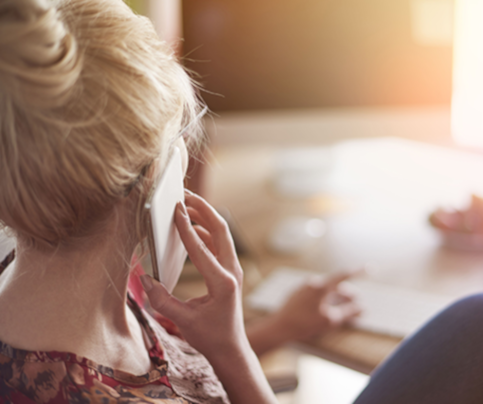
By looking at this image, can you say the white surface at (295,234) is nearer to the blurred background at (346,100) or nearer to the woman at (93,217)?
the blurred background at (346,100)

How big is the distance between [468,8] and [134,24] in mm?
812

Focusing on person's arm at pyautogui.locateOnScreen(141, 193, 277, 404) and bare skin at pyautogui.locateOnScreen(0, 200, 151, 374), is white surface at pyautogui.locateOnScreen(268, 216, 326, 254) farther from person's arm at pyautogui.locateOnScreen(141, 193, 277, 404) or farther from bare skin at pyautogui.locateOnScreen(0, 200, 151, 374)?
bare skin at pyautogui.locateOnScreen(0, 200, 151, 374)

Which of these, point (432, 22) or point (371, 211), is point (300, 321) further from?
point (432, 22)

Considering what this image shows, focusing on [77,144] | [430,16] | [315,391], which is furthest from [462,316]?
[430,16]

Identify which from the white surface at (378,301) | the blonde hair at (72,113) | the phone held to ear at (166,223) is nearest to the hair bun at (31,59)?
the blonde hair at (72,113)

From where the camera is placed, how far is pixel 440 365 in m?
0.52

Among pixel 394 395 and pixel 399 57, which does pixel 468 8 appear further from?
pixel 394 395

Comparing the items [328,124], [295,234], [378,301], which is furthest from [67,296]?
[328,124]

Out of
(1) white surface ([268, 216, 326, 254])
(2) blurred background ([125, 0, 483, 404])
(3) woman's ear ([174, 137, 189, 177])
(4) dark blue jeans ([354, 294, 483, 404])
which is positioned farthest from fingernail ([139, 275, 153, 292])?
(1) white surface ([268, 216, 326, 254])

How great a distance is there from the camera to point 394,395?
51 centimetres

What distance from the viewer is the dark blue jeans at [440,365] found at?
0.49 meters

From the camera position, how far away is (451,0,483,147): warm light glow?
0.97m

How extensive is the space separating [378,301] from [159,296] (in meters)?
0.45

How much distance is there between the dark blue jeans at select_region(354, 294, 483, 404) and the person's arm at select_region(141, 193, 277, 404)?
0.13 meters
